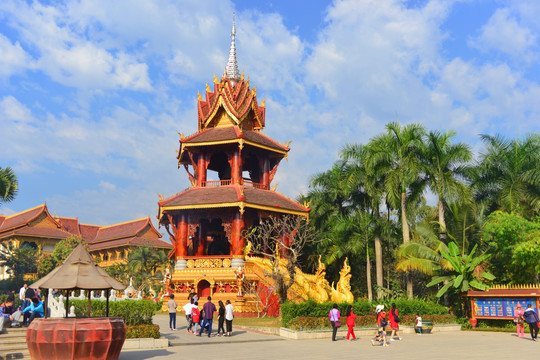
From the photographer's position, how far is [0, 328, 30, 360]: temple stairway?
14.3m

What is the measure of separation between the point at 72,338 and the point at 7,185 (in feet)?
55.2

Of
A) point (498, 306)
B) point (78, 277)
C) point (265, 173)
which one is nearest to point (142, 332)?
point (78, 277)

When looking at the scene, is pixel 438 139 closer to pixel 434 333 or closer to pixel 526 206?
pixel 526 206

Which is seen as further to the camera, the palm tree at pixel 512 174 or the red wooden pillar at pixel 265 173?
the red wooden pillar at pixel 265 173

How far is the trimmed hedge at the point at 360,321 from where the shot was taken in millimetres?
19984

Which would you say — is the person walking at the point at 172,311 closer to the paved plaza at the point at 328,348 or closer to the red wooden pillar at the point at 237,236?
the paved plaza at the point at 328,348

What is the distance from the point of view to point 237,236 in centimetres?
3030

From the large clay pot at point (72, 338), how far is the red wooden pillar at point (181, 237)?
1932 centimetres

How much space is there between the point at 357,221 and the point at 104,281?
76.8 feet

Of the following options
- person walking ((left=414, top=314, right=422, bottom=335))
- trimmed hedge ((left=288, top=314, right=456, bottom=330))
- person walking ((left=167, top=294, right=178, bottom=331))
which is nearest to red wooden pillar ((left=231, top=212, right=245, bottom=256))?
person walking ((left=167, top=294, right=178, bottom=331))

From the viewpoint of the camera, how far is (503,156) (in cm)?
3003

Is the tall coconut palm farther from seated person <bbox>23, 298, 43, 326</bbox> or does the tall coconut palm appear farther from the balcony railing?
seated person <bbox>23, 298, 43, 326</bbox>

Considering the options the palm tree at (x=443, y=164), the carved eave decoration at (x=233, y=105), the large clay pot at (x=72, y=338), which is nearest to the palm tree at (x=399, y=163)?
the palm tree at (x=443, y=164)

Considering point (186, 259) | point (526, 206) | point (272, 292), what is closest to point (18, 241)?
point (186, 259)
